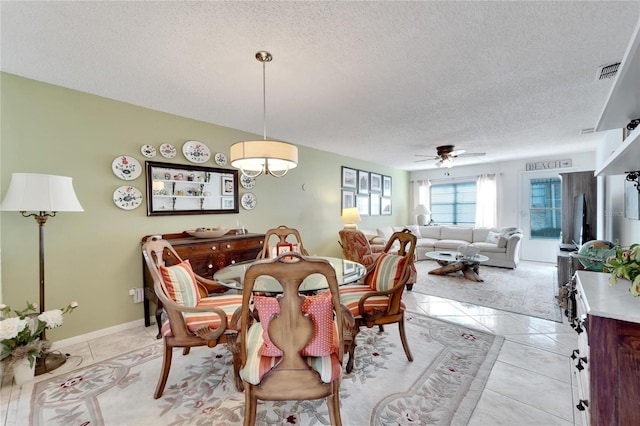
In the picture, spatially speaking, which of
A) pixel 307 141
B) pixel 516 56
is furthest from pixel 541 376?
pixel 307 141

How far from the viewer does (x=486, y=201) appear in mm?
6543

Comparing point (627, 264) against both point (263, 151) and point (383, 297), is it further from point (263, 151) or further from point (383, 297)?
point (263, 151)

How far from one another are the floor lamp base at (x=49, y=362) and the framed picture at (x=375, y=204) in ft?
18.5

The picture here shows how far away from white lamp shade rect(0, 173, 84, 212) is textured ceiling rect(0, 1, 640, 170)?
92 cm

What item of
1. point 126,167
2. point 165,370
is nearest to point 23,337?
point 165,370

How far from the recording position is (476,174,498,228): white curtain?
6.46 m

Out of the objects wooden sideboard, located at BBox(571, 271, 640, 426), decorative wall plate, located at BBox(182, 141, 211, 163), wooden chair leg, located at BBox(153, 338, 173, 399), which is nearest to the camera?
wooden sideboard, located at BBox(571, 271, 640, 426)

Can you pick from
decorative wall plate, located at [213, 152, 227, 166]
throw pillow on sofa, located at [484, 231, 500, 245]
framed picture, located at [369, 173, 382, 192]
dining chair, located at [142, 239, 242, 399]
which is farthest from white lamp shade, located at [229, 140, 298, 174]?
throw pillow on sofa, located at [484, 231, 500, 245]

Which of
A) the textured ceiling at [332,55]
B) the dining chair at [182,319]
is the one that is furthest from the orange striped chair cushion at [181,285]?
the textured ceiling at [332,55]

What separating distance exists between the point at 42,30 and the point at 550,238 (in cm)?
838

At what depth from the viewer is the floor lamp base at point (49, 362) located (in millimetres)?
2035

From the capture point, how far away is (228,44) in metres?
1.85

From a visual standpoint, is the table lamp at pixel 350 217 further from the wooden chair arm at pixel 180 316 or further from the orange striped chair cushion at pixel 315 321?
the orange striped chair cushion at pixel 315 321

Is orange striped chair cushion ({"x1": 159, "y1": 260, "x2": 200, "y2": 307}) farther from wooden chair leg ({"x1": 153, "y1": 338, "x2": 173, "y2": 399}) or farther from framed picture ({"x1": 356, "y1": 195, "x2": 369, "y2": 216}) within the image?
framed picture ({"x1": 356, "y1": 195, "x2": 369, "y2": 216})
